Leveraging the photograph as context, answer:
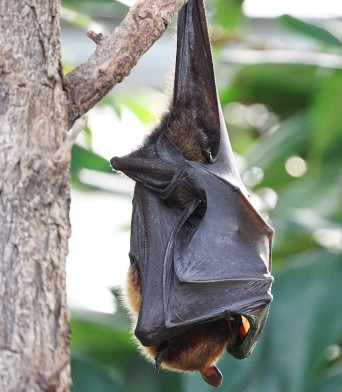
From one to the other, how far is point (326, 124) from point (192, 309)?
343 centimetres

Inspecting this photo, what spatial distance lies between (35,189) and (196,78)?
1.36 metres

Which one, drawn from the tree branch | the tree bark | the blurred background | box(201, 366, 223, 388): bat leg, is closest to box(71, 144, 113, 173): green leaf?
the blurred background

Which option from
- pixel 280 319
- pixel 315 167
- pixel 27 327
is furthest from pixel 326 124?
pixel 27 327

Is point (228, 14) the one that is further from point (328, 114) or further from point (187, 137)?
point (187, 137)

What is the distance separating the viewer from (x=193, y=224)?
11.2 feet

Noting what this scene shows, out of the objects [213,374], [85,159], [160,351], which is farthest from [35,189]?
[85,159]

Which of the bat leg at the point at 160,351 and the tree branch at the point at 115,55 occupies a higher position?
the tree branch at the point at 115,55

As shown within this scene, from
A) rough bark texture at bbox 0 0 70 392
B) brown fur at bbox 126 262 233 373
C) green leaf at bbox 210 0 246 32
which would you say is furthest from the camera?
green leaf at bbox 210 0 246 32

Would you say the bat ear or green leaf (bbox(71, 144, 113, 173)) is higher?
the bat ear

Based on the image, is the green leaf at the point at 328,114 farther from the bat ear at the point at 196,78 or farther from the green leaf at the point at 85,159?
the bat ear at the point at 196,78

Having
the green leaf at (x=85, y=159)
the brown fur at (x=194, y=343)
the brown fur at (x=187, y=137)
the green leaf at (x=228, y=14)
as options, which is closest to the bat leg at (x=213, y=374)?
the brown fur at (x=194, y=343)

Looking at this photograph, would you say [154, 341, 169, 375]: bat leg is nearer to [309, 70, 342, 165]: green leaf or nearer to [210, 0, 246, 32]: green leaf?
[309, 70, 342, 165]: green leaf

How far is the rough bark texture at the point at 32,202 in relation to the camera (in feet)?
6.88

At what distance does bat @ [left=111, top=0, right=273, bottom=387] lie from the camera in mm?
3279
